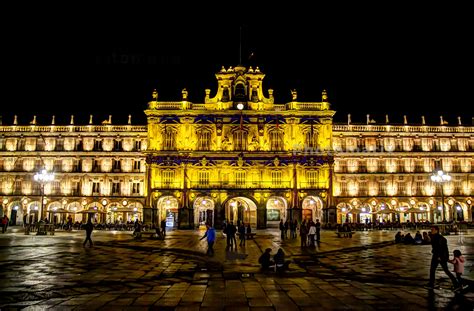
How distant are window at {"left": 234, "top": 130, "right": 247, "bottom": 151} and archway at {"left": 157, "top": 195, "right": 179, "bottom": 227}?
11530 millimetres

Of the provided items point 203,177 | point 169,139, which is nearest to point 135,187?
point 169,139

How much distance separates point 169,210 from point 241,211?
35.2 feet

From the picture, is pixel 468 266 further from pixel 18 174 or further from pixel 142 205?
pixel 18 174

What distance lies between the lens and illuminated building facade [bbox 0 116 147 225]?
59.2m

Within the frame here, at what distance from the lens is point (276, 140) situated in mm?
57406

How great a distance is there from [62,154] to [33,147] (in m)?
4.68

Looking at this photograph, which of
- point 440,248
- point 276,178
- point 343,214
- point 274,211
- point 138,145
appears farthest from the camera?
point 274,211

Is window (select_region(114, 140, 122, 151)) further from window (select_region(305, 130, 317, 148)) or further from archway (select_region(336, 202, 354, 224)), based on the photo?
archway (select_region(336, 202, 354, 224))

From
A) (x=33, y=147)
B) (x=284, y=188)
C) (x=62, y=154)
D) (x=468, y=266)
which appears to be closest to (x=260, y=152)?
(x=284, y=188)

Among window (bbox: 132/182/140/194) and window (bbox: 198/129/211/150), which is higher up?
window (bbox: 198/129/211/150)

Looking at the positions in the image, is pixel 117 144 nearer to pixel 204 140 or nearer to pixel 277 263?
pixel 204 140

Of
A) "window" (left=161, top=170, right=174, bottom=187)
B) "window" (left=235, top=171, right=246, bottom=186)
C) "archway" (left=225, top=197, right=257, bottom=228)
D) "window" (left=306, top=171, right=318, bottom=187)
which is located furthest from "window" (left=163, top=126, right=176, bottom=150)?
"window" (left=306, top=171, right=318, bottom=187)

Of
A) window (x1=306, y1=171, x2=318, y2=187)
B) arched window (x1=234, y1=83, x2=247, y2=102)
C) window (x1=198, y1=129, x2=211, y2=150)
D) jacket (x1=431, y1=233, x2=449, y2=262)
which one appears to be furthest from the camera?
arched window (x1=234, y1=83, x2=247, y2=102)

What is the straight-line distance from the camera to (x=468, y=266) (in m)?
17.6
